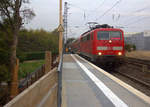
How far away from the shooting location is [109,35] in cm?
1238

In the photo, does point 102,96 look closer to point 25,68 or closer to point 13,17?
point 13,17

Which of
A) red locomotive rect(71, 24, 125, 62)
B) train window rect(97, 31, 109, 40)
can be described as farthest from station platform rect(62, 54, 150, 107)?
train window rect(97, 31, 109, 40)

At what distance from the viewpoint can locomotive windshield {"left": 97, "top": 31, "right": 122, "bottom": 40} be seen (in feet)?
40.2

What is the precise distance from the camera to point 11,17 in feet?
39.4

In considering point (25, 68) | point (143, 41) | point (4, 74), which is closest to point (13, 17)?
point (4, 74)

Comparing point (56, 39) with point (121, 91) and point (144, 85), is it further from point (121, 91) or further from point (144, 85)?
point (121, 91)

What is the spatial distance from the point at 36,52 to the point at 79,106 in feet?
111

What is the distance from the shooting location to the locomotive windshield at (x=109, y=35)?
12.2 metres

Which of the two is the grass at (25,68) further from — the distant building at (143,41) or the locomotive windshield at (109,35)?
the distant building at (143,41)

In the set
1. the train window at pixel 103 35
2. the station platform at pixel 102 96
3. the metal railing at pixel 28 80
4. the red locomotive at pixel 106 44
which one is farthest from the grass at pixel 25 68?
the station platform at pixel 102 96

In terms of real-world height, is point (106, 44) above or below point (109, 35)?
below

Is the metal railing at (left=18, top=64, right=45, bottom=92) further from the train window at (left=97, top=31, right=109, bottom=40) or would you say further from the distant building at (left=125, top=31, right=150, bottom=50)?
the distant building at (left=125, top=31, right=150, bottom=50)

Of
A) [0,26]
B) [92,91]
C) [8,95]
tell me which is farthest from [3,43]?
[92,91]

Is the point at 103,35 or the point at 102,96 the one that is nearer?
the point at 102,96
